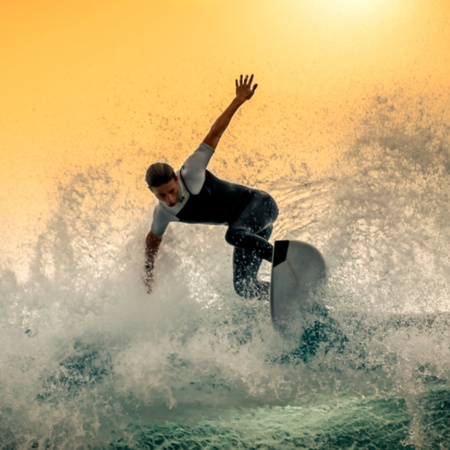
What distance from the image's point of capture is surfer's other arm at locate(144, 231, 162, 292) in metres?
5.16

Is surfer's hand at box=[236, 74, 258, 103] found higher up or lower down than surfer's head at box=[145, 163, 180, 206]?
higher up

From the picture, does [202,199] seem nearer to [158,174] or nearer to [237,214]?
[237,214]

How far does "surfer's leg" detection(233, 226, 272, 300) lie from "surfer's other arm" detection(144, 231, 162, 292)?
0.78 m

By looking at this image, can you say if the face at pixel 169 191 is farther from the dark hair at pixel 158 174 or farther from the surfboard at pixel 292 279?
the surfboard at pixel 292 279

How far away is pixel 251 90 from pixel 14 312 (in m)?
3.80

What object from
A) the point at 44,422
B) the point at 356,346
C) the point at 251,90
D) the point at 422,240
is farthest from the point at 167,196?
the point at 422,240

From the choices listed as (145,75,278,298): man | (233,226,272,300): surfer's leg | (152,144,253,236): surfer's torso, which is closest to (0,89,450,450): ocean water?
(233,226,272,300): surfer's leg

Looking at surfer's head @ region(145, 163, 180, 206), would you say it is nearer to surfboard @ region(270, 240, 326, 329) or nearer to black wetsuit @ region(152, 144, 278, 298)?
black wetsuit @ region(152, 144, 278, 298)

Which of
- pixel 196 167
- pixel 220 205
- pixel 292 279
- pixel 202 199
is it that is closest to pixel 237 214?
pixel 220 205

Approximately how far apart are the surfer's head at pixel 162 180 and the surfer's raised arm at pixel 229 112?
0.44 metres

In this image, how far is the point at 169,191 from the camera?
4496mm

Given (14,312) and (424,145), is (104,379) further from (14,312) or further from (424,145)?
(424,145)

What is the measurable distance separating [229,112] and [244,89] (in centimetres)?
30

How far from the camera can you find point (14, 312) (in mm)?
6348
